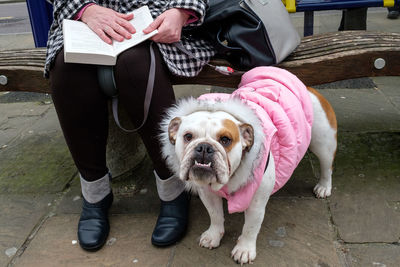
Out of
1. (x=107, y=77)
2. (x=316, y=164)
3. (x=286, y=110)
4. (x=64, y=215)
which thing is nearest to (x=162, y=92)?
(x=107, y=77)

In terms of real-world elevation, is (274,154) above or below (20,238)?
above

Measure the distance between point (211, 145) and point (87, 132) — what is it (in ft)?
2.74

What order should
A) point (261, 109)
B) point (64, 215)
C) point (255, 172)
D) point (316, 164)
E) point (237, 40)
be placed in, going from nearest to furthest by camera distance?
point (255, 172) < point (261, 109) < point (237, 40) < point (64, 215) < point (316, 164)

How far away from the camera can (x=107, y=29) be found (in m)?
2.04

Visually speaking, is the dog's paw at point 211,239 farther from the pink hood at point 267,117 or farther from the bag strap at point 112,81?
the bag strap at point 112,81

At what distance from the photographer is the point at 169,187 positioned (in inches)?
89.5

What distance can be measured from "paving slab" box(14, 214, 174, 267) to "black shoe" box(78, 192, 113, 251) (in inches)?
1.7

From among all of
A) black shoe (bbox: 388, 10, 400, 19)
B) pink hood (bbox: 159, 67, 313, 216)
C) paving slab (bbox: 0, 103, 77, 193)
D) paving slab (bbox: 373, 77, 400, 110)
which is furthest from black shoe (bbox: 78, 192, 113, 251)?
black shoe (bbox: 388, 10, 400, 19)

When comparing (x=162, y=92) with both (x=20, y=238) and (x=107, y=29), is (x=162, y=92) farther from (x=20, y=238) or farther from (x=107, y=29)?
(x=20, y=238)

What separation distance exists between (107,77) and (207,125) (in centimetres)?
66

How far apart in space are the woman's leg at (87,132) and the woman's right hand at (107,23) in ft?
0.66

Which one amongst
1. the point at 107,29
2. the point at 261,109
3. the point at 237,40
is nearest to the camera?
the point at 261,109

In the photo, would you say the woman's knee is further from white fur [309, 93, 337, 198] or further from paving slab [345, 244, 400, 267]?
paving slab [345, 244, 400, 267]

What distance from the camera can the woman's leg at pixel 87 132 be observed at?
1983mm
